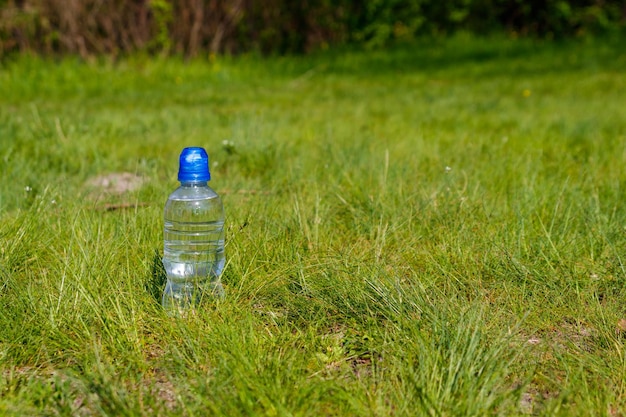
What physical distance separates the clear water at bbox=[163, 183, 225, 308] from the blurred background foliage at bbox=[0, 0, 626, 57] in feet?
29.6

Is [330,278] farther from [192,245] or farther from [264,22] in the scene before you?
[264,22]

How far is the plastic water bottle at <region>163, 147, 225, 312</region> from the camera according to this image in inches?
95.7

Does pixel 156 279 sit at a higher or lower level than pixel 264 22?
higher

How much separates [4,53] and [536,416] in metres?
10.4

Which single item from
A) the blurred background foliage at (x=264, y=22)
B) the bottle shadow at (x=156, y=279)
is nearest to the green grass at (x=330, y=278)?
the bottle shadow at (x=156, y=279)

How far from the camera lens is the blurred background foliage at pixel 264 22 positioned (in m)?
10.8

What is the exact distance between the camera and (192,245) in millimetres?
2650

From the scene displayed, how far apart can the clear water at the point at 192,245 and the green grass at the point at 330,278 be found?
0.07m

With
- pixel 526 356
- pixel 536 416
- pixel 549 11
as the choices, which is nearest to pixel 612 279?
pixel 526 356

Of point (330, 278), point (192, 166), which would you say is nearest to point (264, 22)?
point (330, 278)

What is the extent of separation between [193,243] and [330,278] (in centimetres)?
52

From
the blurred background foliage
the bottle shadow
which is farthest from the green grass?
the blurred background foliage

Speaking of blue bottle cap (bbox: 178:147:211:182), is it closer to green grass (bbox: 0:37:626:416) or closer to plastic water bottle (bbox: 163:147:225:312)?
plastic water bottle (bbox: 163:147:225:312)

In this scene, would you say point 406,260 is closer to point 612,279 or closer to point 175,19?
point 612,279
